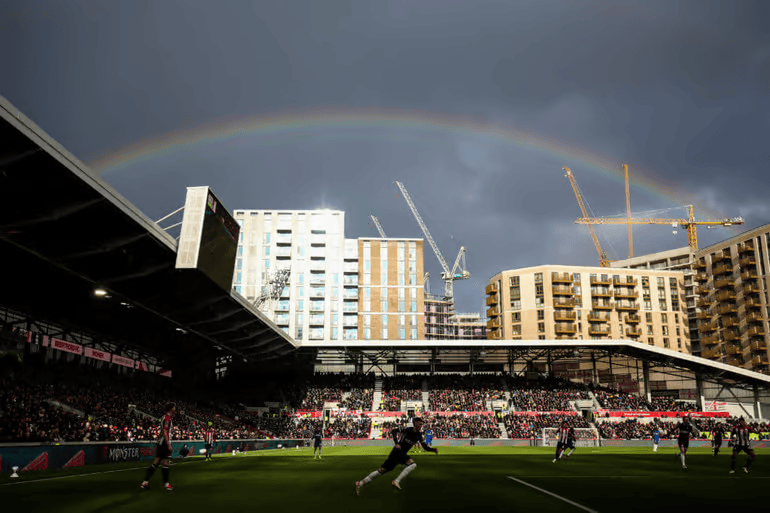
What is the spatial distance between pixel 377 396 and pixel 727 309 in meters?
88.1

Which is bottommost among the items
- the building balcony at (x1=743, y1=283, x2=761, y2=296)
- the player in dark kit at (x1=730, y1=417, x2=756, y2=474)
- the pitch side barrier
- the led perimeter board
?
the pitch side barrier

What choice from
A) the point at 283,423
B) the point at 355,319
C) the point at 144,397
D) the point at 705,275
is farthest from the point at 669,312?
the point at 144,397

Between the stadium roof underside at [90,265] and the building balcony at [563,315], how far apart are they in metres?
99.1

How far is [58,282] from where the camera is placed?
1489 inches

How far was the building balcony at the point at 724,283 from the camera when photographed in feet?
429

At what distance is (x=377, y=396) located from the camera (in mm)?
80812

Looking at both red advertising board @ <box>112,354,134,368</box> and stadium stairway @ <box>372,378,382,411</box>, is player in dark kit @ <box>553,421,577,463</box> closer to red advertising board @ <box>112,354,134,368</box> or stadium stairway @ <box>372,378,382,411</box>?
red advertising board @ <box>112,354,134,368</box>

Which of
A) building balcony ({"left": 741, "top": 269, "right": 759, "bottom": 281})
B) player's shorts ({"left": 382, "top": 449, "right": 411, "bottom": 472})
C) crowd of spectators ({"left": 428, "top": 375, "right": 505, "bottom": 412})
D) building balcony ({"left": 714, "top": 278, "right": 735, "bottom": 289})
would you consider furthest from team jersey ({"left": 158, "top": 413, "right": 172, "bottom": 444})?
building balcony ({"left": 714, "top": 278, "right": 735, "bottom": 289})

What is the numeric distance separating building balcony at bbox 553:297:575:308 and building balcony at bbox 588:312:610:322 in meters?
6.57

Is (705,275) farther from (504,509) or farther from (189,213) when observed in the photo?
(504,509)

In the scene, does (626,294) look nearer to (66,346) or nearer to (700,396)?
(700,396)

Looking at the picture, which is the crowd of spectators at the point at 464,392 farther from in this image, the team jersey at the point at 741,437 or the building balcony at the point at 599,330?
the building balcony at the point at 599,330

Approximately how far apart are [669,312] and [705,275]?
640 inches

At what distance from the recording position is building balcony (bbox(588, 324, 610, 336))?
148 meters
